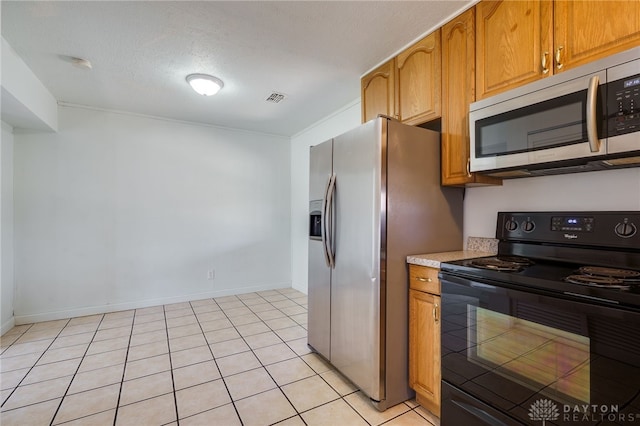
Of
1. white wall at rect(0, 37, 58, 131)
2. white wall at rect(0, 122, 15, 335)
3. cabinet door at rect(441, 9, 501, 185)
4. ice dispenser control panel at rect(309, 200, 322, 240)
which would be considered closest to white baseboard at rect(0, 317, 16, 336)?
white wall at rect(0, 122, 15, 335)

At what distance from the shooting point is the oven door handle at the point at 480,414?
128 cm

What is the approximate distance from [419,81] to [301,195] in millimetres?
2613

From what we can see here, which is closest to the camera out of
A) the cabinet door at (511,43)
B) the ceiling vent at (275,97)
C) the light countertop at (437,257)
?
the cabinet door at (511,43)

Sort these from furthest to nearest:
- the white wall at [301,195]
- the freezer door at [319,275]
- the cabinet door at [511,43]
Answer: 1. the white wall at [301,195]
2. the freezer door at [319,275]
3. the cabinet door at [511,43]

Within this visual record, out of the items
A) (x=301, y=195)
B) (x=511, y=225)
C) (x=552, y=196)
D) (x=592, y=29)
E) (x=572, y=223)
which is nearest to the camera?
(x=592, y=29)

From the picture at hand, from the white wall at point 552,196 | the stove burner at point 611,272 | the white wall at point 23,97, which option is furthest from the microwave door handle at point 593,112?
the white wall at point 23,97

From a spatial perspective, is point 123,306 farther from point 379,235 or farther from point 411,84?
point 411,84

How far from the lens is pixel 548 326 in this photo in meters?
1.15

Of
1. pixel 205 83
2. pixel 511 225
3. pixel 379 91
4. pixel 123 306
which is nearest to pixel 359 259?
pixel 511 225

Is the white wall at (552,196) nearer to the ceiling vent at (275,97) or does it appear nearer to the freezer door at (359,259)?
the freezer door at (359,259)

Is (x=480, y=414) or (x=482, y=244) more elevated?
(x=482, y=244)

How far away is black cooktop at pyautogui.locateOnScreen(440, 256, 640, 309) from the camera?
3.22 feet

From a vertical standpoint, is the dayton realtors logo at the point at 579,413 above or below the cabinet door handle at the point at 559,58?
below

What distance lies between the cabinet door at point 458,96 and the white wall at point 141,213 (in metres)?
3.07
